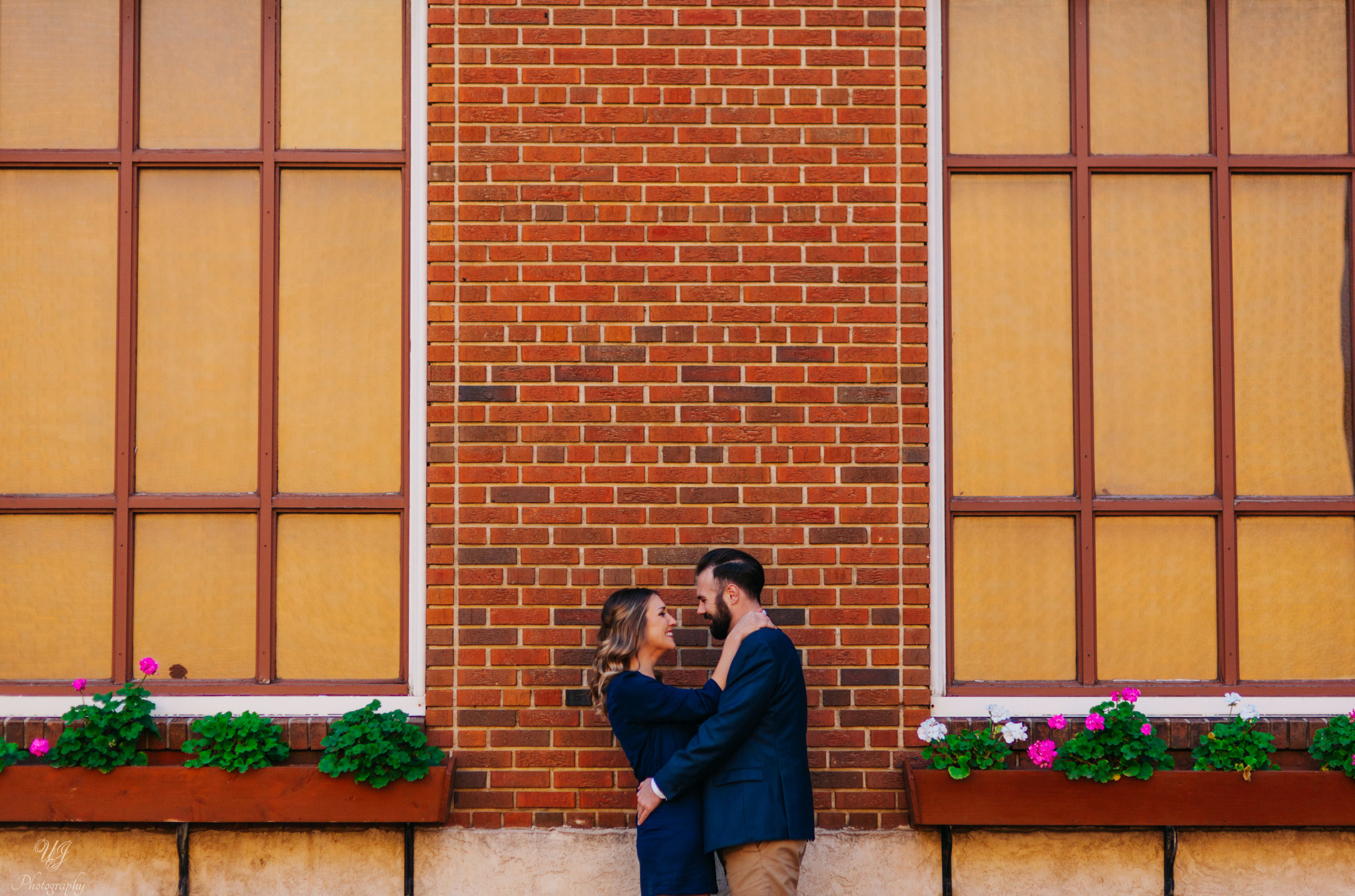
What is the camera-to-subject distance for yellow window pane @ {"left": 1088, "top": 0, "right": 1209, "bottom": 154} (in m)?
4.32

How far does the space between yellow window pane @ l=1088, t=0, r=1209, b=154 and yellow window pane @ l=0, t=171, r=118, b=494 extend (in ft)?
13.8

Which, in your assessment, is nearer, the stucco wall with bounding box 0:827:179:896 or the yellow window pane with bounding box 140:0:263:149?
the stucco wall with bounding box 0:827:179:896

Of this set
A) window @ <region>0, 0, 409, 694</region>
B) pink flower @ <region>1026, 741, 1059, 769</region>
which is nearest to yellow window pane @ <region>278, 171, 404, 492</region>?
window @ <region>0, 0, 409, 694</region>

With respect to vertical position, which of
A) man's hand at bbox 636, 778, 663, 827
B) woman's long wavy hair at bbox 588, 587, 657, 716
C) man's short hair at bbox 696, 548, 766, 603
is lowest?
man's hand at bbox 636, 778, 663, 827

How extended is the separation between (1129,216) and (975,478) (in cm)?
131

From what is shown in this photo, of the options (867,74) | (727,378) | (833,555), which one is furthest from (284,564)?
(867,74)

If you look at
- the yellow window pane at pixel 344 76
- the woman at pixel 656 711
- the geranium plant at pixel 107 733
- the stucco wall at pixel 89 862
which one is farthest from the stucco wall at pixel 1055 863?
the yellow window pane at pixel 344 76

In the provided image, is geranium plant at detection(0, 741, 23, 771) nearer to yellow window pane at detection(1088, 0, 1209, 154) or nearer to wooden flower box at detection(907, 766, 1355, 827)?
wooden flower box at detection(907, 766, 1355, 827)

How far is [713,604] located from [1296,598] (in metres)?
2.49

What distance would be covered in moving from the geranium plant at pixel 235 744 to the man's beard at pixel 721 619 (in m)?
1.72

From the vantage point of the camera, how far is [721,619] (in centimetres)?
367

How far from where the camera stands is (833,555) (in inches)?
158

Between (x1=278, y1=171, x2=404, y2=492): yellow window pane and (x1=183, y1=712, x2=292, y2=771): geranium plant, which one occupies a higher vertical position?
(x1=278, y1=171, x2=404, y2=492): yellow window pane

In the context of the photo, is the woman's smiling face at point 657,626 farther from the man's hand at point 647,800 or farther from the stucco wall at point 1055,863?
the stucco wall at point 1055,863
